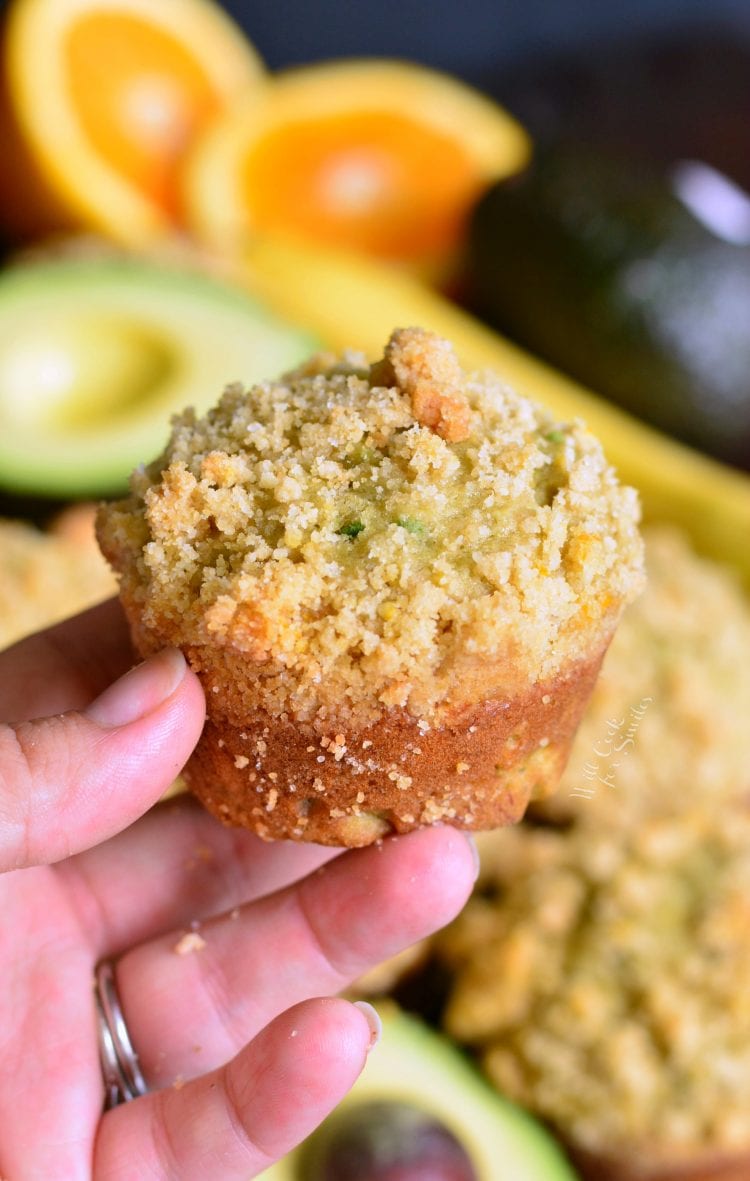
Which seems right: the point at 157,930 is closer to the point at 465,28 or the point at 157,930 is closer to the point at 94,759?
the point at 94,759

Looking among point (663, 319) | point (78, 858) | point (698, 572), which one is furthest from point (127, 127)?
point (78, 858)

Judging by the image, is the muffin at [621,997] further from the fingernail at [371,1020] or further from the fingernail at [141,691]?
the fingernail at [141,691]

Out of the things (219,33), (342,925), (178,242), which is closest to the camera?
(342,925)

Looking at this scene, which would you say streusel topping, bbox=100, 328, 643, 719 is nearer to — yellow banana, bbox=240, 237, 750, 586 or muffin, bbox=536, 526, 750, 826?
muffin, bbox=536, 526, 750, 826

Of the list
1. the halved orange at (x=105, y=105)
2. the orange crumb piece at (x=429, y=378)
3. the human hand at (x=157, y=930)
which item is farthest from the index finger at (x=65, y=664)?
the halved orange at (x=105, y=105)

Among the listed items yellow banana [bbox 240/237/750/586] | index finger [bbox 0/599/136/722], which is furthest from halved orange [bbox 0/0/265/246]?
index finger [bbox 0/599/136/722]

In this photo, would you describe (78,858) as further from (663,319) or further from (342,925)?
(663,319)
